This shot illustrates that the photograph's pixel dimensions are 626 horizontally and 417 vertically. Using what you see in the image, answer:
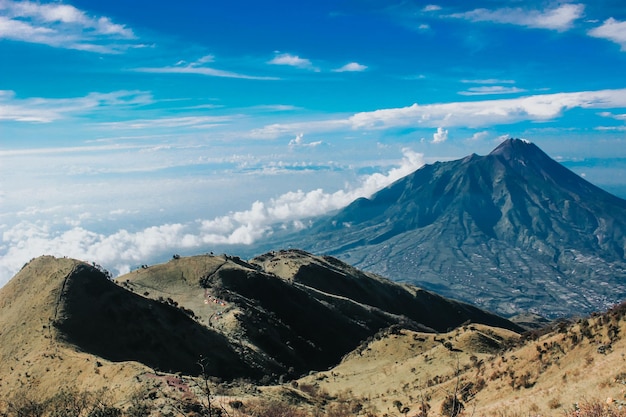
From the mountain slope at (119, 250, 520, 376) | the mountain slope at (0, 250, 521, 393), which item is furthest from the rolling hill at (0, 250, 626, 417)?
the mountain slope at (119, 250, 520, 376)

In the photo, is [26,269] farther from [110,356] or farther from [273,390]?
[273,390]

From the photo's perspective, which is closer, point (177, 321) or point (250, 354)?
point (177, 321)

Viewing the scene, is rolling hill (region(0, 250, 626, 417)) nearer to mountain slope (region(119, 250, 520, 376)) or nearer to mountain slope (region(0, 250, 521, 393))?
mountain slope (region(0, 250, 521, 393))

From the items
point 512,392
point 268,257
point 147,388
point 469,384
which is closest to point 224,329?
point 147,388

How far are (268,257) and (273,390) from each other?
139223 millimetres

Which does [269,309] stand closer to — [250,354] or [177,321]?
[250,354]

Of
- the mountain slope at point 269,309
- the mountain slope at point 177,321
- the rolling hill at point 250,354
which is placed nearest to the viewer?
the rolling hill at point 250,354

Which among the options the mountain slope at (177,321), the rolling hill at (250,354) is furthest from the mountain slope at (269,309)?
the rolling hill at (250,354)

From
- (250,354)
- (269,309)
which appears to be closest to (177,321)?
(250,354)

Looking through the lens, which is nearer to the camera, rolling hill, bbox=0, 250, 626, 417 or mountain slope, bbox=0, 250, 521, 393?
rolling hill, bbox=0, 250, 626, 417

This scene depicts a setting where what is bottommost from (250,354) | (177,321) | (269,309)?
(250,354)

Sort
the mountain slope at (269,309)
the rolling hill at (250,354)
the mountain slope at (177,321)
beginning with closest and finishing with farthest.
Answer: the rolling hill at (250,354)
the mountain slope at (177,321)
the mountain slope at (269,309)

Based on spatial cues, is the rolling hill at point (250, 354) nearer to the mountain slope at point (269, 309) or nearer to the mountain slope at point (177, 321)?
the mountain slope at point (177, 321)

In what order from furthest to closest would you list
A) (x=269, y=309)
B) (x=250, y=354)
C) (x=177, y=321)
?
(x=269, y=309)
(x=250, y=354)
(x=177, y=321)
